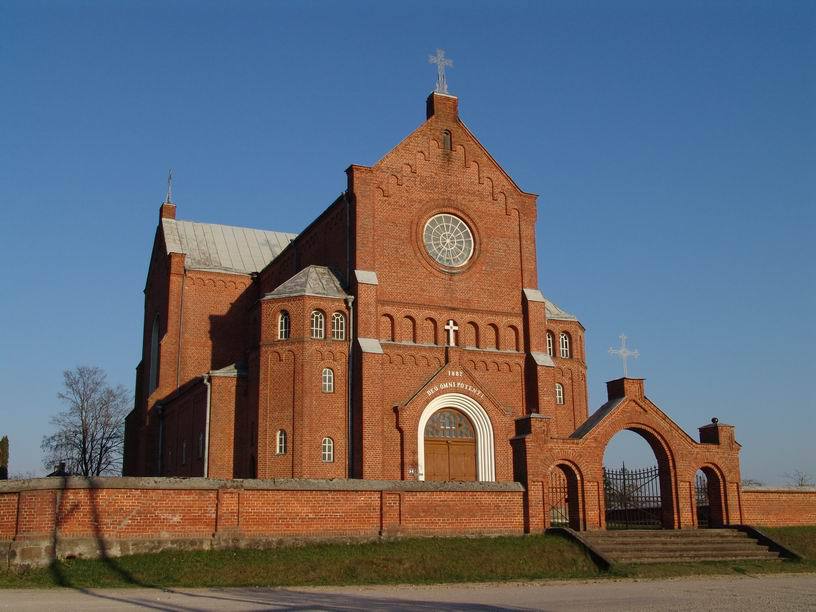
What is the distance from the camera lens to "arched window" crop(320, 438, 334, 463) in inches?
1179

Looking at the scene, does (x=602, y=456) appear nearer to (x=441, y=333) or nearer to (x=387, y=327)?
(x=441, y=333)

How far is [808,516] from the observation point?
87.4 ft

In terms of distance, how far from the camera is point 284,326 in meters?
31.5

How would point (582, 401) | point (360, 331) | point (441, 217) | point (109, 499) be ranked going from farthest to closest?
point (582, 401), point (441, 217), point (360, 331), point (109, 499)

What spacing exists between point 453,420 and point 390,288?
5322 millimetres

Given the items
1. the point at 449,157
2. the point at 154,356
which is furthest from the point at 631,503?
the point at 154,356

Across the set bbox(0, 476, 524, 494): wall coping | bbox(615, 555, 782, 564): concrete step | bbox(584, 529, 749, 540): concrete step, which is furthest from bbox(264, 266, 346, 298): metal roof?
bbox(615, 555, 782, 564): concrete step

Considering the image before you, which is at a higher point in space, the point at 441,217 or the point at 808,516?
the point at 441,217

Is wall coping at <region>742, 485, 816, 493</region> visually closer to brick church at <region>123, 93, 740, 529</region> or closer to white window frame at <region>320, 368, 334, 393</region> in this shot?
brick church at <region>123, 93, 740, 529</region>

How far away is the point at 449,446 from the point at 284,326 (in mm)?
7300

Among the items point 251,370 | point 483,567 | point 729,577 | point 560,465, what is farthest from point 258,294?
point 729,577

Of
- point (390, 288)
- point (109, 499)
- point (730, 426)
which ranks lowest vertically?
point (109, 499)

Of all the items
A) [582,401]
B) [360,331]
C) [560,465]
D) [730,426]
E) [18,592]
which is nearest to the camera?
[18,592]

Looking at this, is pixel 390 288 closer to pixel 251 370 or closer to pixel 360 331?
pixel 360 331
